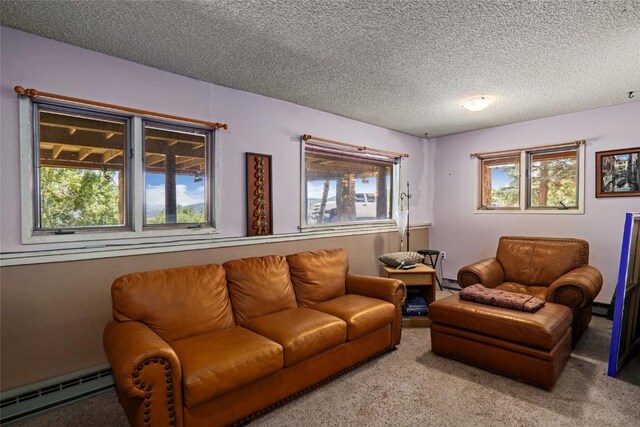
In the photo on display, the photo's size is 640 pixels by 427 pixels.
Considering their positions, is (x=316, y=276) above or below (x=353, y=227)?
below

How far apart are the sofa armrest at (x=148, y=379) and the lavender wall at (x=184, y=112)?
120 centimetres

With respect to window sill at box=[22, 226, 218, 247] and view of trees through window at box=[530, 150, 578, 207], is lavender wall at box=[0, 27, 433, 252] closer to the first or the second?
window sill at box=[22, 226, 218, 247]

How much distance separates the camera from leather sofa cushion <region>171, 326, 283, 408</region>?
1768 mm

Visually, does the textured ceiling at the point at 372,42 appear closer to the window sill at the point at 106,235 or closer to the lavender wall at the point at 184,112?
the lavender wall at the point at 184,112

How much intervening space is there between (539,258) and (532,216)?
1.00 m

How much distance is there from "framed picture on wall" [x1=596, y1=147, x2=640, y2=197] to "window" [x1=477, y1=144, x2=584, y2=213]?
0.18 metres

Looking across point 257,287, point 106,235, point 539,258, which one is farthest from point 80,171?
point 539,258

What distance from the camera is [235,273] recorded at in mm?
2709

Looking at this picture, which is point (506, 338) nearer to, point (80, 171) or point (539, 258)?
point (539, 258)

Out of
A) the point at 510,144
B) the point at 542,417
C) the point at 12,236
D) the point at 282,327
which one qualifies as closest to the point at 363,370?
the point at 282,327

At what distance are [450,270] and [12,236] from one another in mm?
5202

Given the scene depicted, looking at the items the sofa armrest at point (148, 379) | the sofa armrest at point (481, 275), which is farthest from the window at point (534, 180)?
the sofa armrest at point (148, 379)

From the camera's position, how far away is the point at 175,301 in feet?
7.54

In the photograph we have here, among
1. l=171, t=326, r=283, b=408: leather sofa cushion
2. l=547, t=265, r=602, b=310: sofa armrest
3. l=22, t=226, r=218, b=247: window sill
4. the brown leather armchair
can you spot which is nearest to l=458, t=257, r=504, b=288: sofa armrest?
the brown leather armchair
